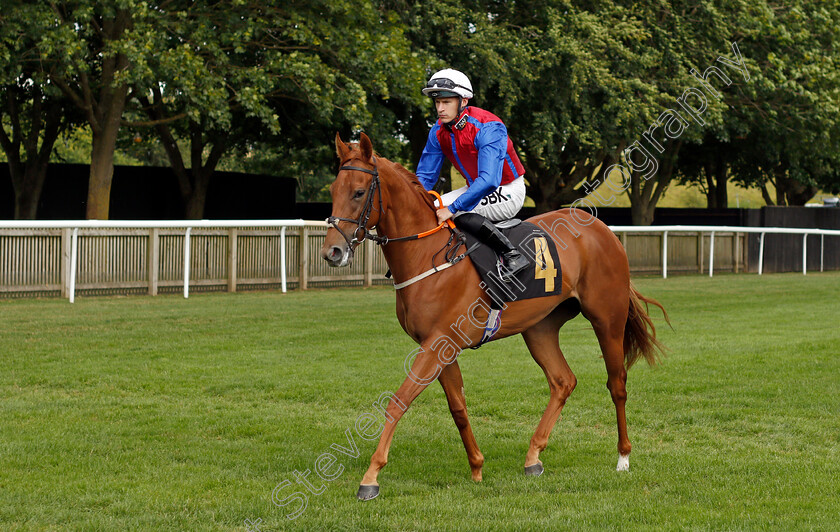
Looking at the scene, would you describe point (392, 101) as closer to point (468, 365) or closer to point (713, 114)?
point (713, 114)

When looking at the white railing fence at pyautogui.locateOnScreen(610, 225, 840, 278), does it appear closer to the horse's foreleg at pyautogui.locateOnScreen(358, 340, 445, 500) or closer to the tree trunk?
the tree trunk

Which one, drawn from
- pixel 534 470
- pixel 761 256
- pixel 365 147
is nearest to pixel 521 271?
pixel 534 470

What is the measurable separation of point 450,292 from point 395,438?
1.56m

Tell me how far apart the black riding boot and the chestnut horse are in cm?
17

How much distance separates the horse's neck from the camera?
17.1 ft

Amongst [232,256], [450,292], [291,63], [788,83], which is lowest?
[450,292]

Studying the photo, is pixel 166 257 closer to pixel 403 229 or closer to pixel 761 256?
pixel 403 229

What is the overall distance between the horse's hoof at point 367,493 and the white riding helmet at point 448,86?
233 centimetres

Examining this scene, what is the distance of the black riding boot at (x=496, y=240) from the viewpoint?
5.47 meters

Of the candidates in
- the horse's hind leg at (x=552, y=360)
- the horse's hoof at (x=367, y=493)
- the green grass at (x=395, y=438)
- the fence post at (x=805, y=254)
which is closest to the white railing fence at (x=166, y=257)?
the green grass at (x=395, y=438)

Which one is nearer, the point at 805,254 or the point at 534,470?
the point at 534,470

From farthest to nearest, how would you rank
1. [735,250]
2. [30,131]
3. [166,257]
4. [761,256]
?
[735,250] < [761,256] < [30,131] < [166,257]

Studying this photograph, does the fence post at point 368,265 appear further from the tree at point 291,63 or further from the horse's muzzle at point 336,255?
the horse's muzzle at point 336,255

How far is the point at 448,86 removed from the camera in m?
5.38
